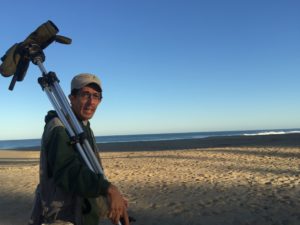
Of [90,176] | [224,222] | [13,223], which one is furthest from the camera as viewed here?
[13,223]

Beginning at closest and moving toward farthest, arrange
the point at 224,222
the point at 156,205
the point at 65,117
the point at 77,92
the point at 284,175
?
1. the point at 65,117
2. the point at 77,92
3. the point at 224,222
4. the point at 156,205
5. the point at 284,175

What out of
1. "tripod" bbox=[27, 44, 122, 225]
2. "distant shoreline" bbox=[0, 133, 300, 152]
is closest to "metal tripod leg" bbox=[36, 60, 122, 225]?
"tripod" bbox=[27, 44, 122, 225]

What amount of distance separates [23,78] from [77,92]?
0.35 meters

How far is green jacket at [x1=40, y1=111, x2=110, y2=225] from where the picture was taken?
6.35 ft

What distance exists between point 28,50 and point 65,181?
2.62 feet

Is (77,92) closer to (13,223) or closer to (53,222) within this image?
(53,222)

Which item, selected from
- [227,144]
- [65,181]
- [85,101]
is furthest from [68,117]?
[227,144]

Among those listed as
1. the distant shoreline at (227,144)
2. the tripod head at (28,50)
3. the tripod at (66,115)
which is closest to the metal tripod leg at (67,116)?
the tripod at (66,115)

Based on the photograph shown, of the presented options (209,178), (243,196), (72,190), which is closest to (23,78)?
(72,190)

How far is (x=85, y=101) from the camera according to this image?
233 cm

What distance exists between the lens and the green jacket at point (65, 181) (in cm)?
194

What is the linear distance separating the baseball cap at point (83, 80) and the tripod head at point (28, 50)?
0.75ft

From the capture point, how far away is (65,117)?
2.10 m

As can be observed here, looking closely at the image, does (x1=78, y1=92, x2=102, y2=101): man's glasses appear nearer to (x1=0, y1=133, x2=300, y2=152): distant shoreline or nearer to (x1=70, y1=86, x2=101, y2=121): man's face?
(x1=70, y1=86, x2=101, y2=121): man's face
